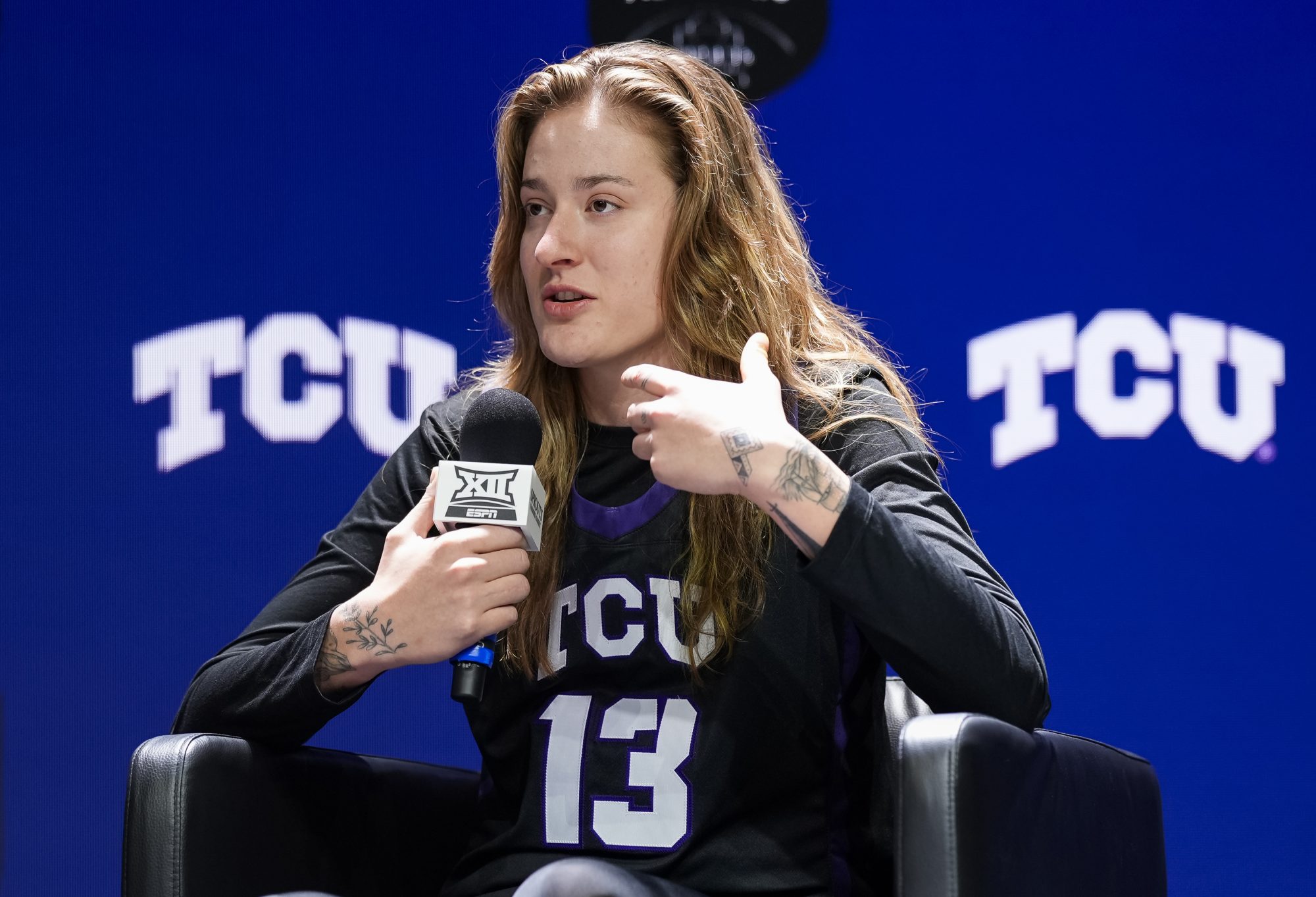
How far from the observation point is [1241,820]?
235 centimetres

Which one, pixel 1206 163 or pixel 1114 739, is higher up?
pixel 1206 163

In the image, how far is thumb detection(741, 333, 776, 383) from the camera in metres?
1.31

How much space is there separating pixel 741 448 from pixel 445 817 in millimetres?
715

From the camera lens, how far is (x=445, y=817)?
64.1 inches

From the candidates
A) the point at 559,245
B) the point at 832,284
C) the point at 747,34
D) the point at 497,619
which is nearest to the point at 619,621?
the point at 497,619

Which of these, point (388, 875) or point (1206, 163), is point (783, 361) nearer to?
point (388, 875)

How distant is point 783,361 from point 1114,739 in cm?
123

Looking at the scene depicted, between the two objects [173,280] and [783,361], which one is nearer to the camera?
[783,361]

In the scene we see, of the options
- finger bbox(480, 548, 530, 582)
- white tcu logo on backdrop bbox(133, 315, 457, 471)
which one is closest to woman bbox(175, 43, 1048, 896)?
finger bbox(480, 548, 530, 582)

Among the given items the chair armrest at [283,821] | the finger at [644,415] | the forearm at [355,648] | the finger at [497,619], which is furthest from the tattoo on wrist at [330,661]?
the finger at [644,415]

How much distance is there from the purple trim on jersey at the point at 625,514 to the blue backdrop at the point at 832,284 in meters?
1.05

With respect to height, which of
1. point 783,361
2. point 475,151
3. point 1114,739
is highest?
point 475,151

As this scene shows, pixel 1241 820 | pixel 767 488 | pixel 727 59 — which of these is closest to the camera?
pixel 767 488

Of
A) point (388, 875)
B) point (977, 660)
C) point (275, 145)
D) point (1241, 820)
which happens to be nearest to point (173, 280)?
point (275, 145)
